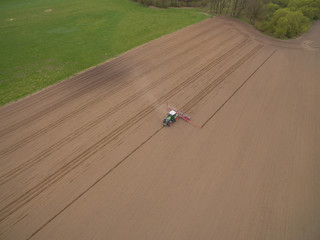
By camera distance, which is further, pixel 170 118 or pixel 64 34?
pixel 64 34

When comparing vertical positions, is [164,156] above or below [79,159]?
above

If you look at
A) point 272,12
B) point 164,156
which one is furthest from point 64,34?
point 272,12

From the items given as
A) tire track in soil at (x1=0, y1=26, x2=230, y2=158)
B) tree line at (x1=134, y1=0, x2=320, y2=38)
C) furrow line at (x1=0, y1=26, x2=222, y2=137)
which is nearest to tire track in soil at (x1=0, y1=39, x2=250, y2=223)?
tire track in soil at (x1=0, y1=26, x2=230, y2=158)

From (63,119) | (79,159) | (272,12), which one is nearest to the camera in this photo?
(79,159)

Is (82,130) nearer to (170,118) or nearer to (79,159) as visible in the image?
(79,159)

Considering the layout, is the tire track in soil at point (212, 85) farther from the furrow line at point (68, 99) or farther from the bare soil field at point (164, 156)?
the furrow line at point (68, 99)

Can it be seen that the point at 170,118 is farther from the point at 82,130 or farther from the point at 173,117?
the point at 82,130

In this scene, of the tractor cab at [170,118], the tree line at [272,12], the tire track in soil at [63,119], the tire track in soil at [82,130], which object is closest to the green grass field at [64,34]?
the tree line at [272,12]

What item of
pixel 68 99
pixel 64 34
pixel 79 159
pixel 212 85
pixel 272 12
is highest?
pixel 272 12

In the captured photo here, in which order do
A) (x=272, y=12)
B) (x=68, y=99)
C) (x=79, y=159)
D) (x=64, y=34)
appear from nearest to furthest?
(x=79, y=159)
(x=68, y=99)
(x=64, y=34)
(x=272, y=12)
